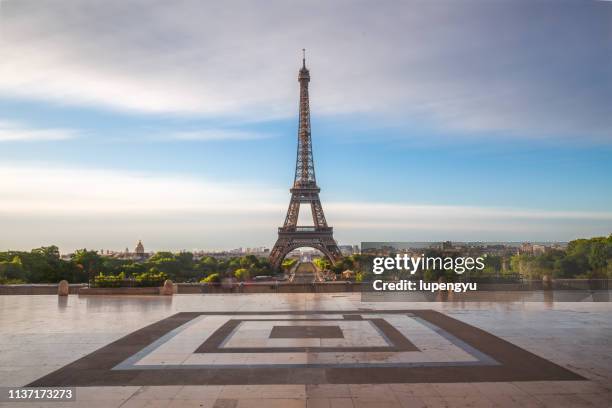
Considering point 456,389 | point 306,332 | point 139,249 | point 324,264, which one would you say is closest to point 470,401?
point 456,389

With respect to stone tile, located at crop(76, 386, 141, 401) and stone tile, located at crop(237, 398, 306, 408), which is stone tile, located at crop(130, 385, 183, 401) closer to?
stone tile, located at crop(76, 386, 141, 401)

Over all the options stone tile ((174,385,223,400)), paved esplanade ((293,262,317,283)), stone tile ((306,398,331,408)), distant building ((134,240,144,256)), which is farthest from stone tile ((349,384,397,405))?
distant building ((134,240,144,256))

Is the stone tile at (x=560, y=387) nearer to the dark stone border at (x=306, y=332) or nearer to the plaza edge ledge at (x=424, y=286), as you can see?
the dark stone border at (x=306, y=332)

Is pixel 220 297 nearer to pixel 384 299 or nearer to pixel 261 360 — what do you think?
pixel 384 299

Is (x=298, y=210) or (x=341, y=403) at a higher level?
(x=298, y=210)

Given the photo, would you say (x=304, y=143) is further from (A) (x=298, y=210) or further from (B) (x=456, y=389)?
(B) (x=456, y=389)

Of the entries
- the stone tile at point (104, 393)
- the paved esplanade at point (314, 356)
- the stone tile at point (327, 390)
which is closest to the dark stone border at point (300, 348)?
the paved esplanade at point (314, 356)
